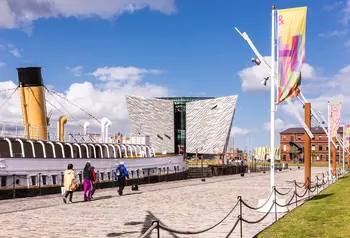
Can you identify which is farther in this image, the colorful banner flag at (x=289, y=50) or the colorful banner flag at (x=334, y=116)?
the colorful banner flag at (x=334, y=116)

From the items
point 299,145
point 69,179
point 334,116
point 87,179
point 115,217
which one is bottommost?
point 115,217

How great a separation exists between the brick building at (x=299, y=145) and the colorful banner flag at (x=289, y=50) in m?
134

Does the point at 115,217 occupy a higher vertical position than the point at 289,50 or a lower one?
lower

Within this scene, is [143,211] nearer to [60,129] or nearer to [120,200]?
[120,200]

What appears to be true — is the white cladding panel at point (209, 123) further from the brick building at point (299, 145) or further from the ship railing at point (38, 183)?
the ship railing at point (38, 183)

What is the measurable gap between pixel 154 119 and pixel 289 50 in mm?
108200

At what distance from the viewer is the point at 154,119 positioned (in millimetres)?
125375

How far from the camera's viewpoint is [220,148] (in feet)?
402

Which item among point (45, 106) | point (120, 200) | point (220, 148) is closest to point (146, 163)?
point (45, 106)

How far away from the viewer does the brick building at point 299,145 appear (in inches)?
5768

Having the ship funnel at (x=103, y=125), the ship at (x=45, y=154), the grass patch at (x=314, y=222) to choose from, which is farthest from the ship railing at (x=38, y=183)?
the grass patch at (x=314, y=222)

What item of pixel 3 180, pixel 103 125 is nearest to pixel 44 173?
pixel 3 180

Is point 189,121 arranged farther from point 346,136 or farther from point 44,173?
point 44,173

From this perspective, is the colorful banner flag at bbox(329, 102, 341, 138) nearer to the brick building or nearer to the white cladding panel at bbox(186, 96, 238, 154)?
the white cladding panel at bbox(186, 96, 238, 154)
